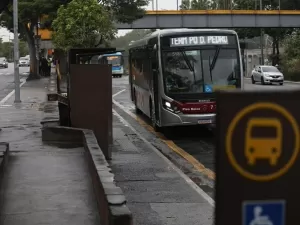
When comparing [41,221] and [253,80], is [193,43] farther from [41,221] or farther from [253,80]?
[253,80]

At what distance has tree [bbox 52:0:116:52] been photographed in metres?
28.3

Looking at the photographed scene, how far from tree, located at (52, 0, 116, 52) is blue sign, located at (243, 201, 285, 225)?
84.9 feet

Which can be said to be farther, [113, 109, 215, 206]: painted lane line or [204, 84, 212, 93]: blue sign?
[204, 84, 212, 93]: blue sign

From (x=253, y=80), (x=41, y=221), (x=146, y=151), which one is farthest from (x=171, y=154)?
(x=253, y=80)

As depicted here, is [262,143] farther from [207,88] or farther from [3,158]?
[207,88]

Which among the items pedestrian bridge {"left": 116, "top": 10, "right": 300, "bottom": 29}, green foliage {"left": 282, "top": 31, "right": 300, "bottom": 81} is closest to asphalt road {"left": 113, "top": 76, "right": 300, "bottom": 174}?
green foliage {"left": 282, "top": 31, "right": 300, "bottom": 81}

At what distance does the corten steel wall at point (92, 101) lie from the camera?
11.0 meters

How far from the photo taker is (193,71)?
14562 mm

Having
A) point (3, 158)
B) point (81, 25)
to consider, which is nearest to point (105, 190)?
point (3, 158)

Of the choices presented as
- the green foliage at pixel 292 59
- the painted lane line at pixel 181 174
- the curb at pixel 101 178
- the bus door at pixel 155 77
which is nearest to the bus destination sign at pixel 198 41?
the bus door at pixel 155 77

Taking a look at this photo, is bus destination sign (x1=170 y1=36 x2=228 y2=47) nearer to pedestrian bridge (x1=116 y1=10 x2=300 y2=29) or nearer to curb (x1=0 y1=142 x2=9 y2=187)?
curb (x1=0 y1=142 x2=9 y2=187)

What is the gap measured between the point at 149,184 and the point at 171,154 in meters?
3.34

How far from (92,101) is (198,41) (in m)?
4.58

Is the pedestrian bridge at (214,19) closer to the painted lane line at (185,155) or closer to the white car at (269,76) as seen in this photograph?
the white car at (269,76)
